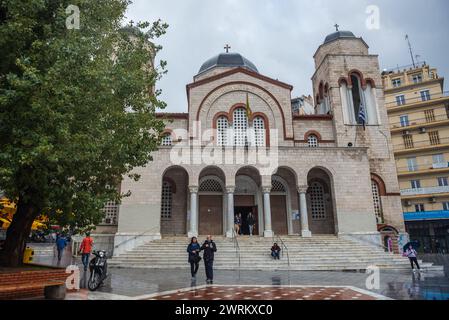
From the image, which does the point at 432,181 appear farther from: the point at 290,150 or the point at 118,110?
the point at 118,110

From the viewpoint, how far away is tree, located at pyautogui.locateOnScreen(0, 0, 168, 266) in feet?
22.7

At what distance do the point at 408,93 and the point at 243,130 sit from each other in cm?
2639

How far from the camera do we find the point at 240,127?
24859 millimetres

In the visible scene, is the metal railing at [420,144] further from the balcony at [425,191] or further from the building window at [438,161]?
the balcony at [425,191]

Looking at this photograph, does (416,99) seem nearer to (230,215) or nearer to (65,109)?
(230,215)

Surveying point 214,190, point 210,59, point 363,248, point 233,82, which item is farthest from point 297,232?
point 210,59

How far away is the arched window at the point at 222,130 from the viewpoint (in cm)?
2436

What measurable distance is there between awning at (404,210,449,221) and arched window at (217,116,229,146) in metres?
23.1

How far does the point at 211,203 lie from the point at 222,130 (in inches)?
222

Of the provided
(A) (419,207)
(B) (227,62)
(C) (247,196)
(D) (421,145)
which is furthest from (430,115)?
(C) (247,196)

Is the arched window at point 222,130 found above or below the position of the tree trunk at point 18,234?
above

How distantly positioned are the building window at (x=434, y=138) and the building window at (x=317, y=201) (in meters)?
21.0

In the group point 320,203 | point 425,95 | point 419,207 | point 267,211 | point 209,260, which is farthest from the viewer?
point 425,95

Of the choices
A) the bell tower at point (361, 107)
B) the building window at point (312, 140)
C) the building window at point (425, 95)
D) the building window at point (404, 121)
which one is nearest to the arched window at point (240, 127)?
the building window at point (312, 140)
